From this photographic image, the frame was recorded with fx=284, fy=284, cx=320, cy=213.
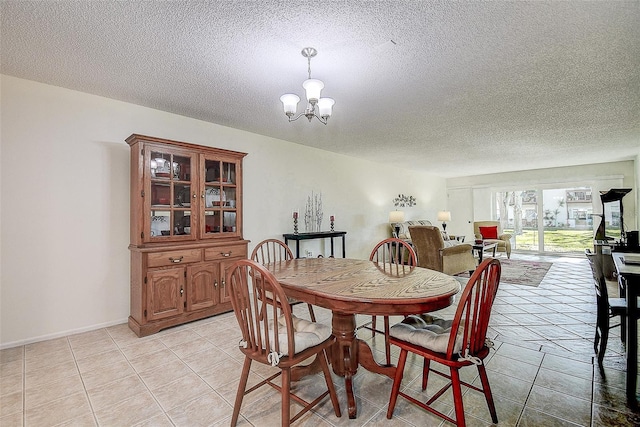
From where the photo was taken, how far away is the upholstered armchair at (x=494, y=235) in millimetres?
7039

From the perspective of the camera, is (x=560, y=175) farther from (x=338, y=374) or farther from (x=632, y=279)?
(x=338, y=374)

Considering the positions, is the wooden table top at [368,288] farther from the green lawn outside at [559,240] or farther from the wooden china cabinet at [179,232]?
the green lawn outside at [559,240]

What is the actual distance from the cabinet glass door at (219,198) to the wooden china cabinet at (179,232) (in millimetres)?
11

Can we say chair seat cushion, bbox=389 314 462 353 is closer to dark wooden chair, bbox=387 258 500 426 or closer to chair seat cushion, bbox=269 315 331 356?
dark wooden chair, bbox=387 258 500 426

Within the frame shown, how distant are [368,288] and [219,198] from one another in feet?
8.11

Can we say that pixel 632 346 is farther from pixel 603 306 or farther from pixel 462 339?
pixel 462 339

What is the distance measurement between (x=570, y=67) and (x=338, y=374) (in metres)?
3.12

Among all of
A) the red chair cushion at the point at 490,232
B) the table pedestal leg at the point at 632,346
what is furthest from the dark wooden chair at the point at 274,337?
the red chair cushion at the point at 490,232

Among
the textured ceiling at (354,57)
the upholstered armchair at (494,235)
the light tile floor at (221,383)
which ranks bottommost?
the light tile floor at (221,383)

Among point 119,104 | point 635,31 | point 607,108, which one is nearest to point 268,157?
point 119,104

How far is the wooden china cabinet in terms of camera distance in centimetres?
286

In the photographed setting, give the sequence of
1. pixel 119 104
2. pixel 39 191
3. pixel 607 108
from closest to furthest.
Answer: pixel 39 191 < pixel 119 104 < pixel 607 108

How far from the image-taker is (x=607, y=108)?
11.0 feet

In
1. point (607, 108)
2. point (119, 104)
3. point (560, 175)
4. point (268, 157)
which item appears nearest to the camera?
point (119, 104)
